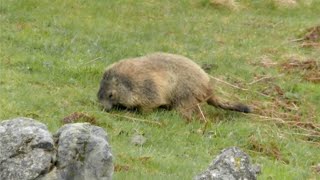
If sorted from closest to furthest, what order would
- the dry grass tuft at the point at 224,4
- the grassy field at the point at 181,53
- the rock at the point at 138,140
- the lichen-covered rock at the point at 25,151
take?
1. the lichen-covered rock at the point at 25,151
2. the rock at the point at 138,140
3. the grassy field at the point at 181,53
4. the dry grass tuft at the point at 224,4

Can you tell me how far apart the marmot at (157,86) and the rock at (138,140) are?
1.32 metres

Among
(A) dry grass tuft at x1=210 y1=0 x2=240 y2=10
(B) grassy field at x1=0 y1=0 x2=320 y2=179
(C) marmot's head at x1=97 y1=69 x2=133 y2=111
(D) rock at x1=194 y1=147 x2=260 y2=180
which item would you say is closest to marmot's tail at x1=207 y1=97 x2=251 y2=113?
(B) grassy field at x1=0 y1=0 x2=320 y2=179

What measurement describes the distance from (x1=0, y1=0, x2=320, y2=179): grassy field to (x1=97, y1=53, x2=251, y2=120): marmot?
0.20m

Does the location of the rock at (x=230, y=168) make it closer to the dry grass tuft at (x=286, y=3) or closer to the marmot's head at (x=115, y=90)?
the marmot's head at (x=115, y=90)

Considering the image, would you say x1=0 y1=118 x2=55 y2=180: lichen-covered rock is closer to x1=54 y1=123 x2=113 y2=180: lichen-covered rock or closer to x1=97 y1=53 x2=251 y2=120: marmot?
x1=54 y1=123 x2=113 y2=180: lichen-covered rock

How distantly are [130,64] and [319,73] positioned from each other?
4363 millimetres

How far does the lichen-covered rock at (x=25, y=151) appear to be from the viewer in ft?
17.2

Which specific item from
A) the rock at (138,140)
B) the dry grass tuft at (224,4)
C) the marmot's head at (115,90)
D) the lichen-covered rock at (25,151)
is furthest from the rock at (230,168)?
the dry grass tuft at (224,4)

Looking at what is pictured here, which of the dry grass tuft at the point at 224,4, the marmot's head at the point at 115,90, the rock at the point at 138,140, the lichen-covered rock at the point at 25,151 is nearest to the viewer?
the lichen-covered rock at the point at 25,151

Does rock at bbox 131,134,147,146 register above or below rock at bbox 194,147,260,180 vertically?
below

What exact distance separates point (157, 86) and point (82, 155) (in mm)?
5093

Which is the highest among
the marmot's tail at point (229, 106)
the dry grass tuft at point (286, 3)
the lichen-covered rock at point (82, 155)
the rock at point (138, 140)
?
the lichen-covered rock at point (82, 155)

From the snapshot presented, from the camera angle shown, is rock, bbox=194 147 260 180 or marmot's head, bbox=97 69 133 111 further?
marmot's head, bbox=97 69 133 111

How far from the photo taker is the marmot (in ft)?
34.5
